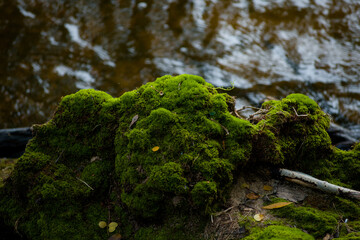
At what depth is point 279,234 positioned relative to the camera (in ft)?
8.45

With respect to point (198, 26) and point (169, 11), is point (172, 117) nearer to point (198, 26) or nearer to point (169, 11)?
point (198, 26)

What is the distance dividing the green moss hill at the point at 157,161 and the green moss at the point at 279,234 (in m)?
0.01

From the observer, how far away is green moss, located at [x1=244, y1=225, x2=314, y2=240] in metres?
2.54

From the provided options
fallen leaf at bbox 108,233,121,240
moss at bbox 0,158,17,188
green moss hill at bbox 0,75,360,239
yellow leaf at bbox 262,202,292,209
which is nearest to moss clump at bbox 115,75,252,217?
green moss hill at bbox 0,75,360,239

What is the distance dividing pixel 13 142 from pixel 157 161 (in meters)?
4.47

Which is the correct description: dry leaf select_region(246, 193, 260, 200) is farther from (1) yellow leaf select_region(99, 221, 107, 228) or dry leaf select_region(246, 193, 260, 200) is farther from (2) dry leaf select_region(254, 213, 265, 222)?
(1) yellow leaf select_region(99, 221, 107, 228)

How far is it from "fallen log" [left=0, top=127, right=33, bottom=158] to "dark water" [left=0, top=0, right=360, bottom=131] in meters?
1.10

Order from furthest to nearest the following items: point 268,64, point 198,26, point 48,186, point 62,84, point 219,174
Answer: point 198,26, point 268,64, point 62,84, point 48,186, point 219,174

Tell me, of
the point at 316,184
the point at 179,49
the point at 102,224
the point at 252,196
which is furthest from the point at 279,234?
the point at 179,49

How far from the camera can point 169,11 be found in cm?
1069

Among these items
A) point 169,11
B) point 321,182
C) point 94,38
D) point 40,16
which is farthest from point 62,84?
point 321,182

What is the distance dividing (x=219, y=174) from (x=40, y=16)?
10080 millimetres

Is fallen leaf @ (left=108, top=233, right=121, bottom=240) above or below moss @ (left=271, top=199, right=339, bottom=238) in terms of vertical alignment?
below

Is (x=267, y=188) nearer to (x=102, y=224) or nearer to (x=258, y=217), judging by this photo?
(x=258, y=217)
